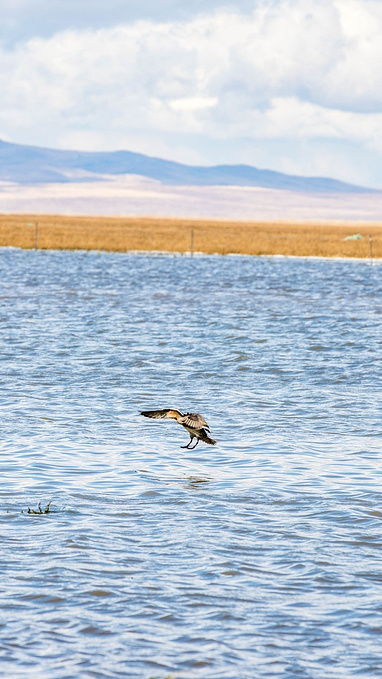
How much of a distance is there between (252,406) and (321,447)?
3.42 meters

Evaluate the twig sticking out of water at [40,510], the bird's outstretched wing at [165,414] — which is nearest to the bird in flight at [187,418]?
A: the bird's outstretched wing at [165,414]

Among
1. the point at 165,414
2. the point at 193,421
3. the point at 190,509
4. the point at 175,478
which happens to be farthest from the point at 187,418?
the point at 190,509

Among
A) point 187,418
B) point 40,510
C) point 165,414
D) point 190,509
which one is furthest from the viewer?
point 187,418

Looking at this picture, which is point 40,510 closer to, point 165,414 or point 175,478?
point 165,414

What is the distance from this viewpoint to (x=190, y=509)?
442 inches

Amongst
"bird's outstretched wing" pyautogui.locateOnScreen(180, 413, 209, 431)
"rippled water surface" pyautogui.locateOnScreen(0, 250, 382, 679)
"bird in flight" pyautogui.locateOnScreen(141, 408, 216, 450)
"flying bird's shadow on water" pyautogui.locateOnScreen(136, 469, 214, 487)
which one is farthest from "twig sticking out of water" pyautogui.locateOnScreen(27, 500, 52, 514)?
"bird's outstretched wing" pyautogui.locateOnScreen(180, 413, 209, 431)

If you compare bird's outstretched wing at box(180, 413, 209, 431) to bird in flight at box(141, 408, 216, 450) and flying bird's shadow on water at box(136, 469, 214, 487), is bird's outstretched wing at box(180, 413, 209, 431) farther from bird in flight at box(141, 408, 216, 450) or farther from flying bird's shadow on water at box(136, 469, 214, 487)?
flying bird's shadow on water at box(136, 469, 214, 487)

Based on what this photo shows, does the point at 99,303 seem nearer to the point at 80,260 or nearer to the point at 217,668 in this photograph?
the point at 80,260

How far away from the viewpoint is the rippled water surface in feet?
25.0

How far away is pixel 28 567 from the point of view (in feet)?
30.0

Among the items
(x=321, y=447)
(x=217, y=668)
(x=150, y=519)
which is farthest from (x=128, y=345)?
(x=217, y=668)

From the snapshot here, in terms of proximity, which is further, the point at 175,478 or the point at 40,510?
the point at 175,478

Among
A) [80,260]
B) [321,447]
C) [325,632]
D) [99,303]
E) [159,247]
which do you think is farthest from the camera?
[159,247]

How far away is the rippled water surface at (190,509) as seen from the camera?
7.62 meters
